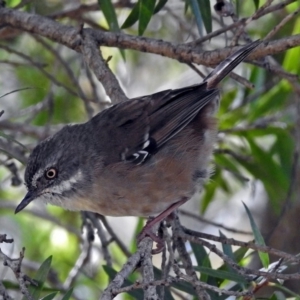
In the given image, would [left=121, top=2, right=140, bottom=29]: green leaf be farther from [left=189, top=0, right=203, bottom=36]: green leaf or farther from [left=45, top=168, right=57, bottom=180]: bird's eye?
[left=45, top=168, right=57, bottom=180]: bird's eye

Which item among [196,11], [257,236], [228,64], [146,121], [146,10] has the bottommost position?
[257,236]

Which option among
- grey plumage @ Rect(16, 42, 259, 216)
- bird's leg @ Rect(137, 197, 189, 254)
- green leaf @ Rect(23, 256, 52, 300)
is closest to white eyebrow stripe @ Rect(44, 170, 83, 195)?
grey plumage @ Rect(16, 42, 259, 216)

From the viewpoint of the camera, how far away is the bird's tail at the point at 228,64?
406 cm

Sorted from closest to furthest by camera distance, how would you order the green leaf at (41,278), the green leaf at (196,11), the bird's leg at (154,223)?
the green leaf at (41,278) < the bird's leg at (154,223) < the green leaf at (196,11)

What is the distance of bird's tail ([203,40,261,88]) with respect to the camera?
160 inches

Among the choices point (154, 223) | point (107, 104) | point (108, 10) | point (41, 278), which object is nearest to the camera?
point (41, 278)

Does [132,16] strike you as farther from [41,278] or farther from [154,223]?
[41,278]

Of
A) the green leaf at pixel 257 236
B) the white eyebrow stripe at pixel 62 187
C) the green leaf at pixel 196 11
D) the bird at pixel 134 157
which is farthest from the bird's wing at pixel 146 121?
the green leaf at pixel 257 236

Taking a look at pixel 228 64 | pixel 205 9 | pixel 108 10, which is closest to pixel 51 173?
pixel 108 10

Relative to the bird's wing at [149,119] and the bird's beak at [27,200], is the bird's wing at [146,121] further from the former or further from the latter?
the bird's beak at [27,200]

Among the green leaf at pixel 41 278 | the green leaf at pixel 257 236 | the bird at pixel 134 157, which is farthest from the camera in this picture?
the bird at pixel 134 157

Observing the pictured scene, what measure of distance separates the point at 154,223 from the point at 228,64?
45.7 inches

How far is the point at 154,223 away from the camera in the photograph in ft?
13.5

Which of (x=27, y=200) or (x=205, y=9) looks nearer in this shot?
(x=27, y=200)
